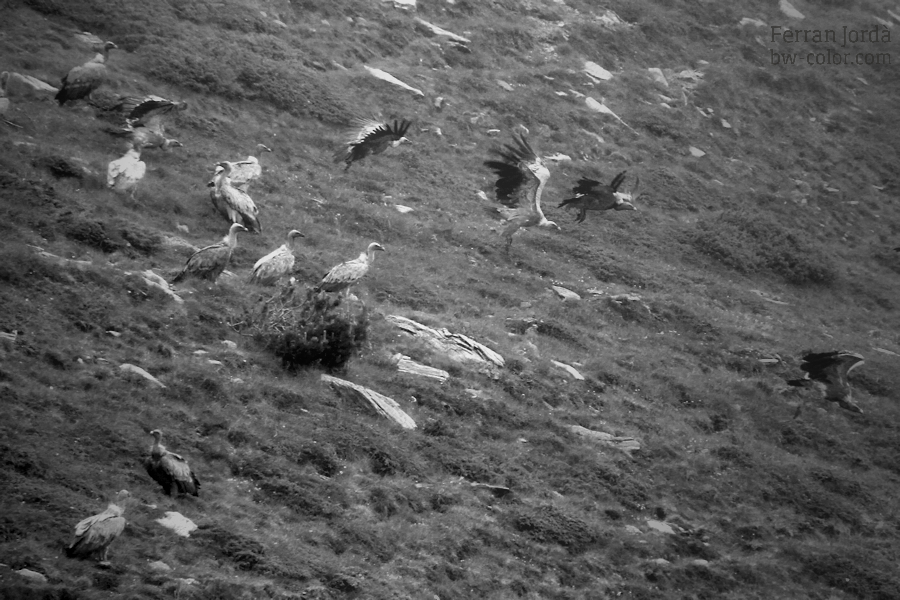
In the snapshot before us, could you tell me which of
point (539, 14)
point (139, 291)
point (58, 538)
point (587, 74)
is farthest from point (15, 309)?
point (539, 14)

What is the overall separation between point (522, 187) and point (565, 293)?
3.22 metres

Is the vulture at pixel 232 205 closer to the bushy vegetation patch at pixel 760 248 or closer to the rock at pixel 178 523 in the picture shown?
the rock at pixel 178 523

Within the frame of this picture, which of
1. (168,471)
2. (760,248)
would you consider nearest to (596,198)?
(760,248)

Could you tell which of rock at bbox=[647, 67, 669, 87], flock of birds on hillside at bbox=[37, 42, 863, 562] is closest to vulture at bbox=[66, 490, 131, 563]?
flock of birds on hillside at bbox=[37, 42, 863, 562]

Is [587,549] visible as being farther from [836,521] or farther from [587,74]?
[587,74]

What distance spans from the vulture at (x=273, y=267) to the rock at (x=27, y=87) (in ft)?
24.2

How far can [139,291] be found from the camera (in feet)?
50.9

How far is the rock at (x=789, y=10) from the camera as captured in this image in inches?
1921

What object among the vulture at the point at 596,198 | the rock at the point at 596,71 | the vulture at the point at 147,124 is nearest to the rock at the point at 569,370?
the vulture at the point at 596,198

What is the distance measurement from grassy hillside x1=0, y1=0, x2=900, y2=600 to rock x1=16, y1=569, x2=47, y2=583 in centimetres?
8

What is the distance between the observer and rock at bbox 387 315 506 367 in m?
18.3

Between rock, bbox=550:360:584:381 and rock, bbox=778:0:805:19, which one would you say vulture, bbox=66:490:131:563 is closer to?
rock, bbox=550:360:584:381

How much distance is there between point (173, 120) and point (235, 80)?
3.26 m

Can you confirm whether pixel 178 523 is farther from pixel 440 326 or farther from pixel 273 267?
pixel 440 326
